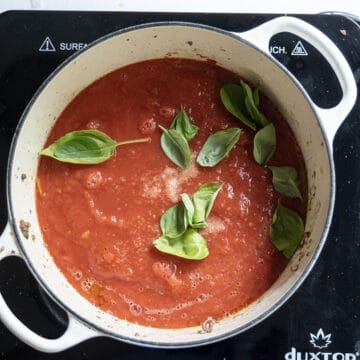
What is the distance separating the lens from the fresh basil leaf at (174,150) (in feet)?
4.10

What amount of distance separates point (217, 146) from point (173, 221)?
160 millimetres

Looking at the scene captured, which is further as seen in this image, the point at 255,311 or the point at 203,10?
the point at 203,10

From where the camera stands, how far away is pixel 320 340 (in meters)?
1.28

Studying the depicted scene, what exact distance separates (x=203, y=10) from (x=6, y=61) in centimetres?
40

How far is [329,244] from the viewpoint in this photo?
4.21 ft

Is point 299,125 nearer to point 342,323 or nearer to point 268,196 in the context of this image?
point 268,196

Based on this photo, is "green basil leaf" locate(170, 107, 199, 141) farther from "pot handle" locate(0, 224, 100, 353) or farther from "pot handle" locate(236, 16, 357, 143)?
"pot handle" locate(0, 224, 100, 353)

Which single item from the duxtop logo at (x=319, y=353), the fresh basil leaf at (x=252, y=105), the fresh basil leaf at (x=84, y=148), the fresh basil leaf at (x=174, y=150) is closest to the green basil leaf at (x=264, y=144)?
the fresh basil leaf at (x=252, y=105)

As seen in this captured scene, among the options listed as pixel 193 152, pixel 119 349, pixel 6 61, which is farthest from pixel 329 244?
pixel 6 61

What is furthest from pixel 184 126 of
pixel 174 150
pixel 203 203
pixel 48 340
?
pixel 48 340

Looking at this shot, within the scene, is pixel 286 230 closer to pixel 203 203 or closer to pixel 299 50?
pixel 203 203

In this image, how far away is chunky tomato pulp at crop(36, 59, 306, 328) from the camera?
1.25m

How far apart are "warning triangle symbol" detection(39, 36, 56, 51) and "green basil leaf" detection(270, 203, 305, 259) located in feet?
1.72

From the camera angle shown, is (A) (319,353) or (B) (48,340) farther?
(A) (319,353)
